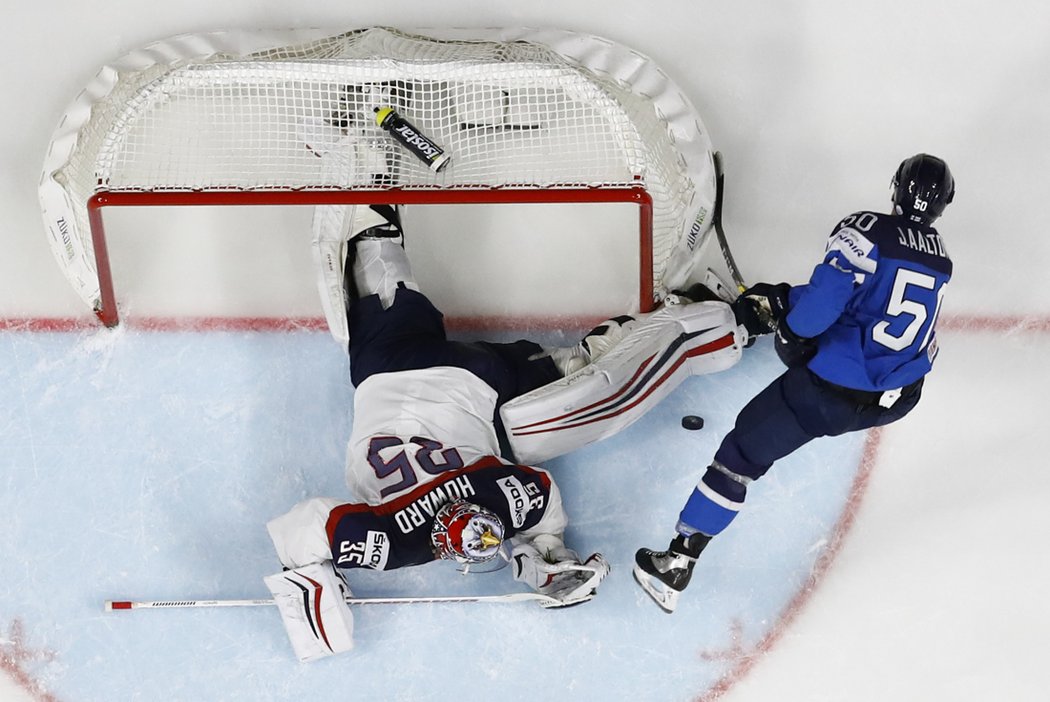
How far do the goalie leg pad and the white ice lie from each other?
0.23m

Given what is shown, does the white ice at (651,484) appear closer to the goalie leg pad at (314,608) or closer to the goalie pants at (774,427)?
the goalie leg pad at (314,608)

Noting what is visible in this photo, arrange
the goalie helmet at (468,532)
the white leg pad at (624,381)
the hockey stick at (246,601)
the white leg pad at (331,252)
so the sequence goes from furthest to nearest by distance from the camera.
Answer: the hockey stick at (246,601)
the white leg pad at (331,252)
the white leg pad at (624,381)
the goalie helmet at (468,532)

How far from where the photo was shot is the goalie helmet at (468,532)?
320 centimetres

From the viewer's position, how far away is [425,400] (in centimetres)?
347

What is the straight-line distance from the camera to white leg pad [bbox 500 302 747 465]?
3.44 meters

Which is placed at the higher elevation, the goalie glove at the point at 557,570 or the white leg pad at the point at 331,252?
the white leg pad at the point at 331,252

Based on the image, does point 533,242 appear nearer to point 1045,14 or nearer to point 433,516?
point 433,516

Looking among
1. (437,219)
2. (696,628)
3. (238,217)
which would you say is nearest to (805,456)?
(696,628)

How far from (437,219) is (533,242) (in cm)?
31

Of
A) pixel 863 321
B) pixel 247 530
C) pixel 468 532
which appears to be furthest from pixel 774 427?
pixel 247 530

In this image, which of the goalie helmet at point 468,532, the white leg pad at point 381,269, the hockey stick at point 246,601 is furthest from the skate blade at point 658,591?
the white leg pad at point 381,269

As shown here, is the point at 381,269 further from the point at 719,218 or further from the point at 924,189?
the point at 924,189

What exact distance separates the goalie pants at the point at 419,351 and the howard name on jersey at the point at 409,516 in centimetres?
27

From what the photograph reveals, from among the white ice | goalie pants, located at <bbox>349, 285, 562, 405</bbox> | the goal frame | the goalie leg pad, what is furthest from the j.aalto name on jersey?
the goalie leg pad
